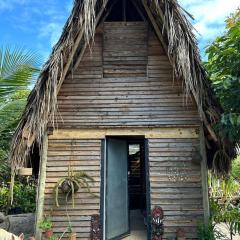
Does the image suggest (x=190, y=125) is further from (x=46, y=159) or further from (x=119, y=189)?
(x=46, y=159)

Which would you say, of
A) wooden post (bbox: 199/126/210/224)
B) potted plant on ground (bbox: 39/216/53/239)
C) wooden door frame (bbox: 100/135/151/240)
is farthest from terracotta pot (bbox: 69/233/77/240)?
wooden post (bbox: 199/126/210/224)

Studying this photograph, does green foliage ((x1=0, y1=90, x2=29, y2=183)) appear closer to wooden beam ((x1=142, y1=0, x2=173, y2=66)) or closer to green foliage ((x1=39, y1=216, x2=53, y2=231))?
green foliage ((x1=39, y1=216, x2=53, y2=231))

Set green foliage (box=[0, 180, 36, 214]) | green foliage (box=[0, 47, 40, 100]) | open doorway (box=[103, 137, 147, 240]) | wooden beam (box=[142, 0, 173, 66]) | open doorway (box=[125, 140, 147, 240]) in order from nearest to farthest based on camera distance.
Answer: green foliage (box=[0, 47, 40, 100]), open doorway (box=[103, 137, 147, 240]), wooden beam (box=[142, 0, 173, 66]), open doorway (box=[125, 140, 147, 240]), green foliage (box=[0, 180, 36, 214])

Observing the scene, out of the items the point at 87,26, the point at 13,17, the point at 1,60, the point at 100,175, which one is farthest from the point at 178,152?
the point at 13,17

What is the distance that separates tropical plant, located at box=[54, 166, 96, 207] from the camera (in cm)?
566

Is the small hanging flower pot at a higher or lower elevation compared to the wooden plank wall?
lower

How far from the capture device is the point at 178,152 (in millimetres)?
6008

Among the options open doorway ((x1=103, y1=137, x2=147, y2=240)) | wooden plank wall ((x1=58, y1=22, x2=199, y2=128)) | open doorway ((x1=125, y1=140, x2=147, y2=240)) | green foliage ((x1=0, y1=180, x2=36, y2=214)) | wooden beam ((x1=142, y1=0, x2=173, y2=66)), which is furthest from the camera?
green foliage ((x1=0, y1=180, x2=36, y2=214))

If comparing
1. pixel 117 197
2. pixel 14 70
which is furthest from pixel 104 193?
pixel 14 70

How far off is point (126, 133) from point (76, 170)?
114cm

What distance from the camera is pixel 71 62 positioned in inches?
246

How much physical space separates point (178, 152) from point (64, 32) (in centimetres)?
305

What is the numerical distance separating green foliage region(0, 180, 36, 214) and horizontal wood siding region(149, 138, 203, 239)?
7817mm

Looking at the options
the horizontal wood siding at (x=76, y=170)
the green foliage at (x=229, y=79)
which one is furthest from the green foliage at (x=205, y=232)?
the horizontal wood siding at (x=76, y=170)
